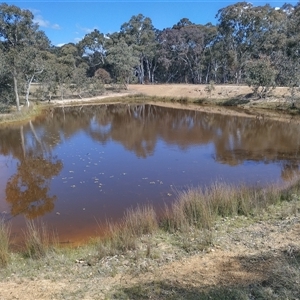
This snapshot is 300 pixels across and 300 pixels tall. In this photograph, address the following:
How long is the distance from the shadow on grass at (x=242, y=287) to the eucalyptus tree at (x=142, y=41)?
1871 inches

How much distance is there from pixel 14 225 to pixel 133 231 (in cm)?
361

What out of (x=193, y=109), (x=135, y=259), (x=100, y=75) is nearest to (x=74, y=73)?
(x=100, y=75)

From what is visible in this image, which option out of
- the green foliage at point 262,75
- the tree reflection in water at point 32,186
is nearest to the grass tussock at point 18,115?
the tree reflection in water at point 32,186

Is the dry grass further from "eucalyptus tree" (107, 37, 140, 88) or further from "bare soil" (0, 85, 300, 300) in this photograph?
"eucalyptus tree" (107, 37, 140, 88)

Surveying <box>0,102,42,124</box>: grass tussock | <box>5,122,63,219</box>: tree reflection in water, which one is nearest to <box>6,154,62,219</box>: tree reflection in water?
<box>5,122,63,219</box>: tree reflection in water

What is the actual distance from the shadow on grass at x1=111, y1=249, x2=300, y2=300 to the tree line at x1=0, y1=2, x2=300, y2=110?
2352 cm

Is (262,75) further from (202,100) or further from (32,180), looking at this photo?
(32,180)

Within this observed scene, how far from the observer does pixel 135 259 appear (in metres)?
5.71

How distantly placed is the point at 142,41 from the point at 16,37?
109 ft

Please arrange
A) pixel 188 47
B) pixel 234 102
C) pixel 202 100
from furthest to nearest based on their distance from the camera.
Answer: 1. pixel 188 47
2. pixel 202 100
3. pixel 234 102

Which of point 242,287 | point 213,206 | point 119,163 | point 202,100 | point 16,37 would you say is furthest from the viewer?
point 202,100

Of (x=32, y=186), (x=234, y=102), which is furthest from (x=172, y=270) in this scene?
(x=234, y=102)

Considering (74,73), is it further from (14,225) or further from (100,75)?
(14,225)

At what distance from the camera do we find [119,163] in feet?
45.4
